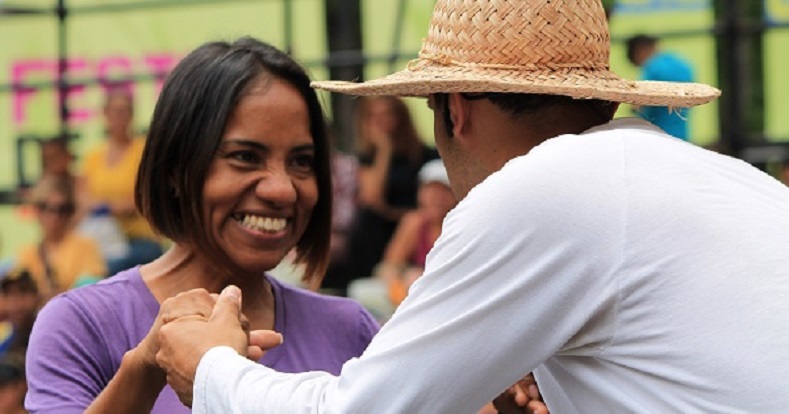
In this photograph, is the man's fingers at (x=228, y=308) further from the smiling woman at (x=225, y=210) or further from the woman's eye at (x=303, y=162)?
the woman's eye at (x=303, y=162)

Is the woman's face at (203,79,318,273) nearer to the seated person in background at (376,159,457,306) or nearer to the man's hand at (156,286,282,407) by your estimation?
the man's hand at (156,286,282,407)

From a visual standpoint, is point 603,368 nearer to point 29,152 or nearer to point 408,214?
point 408,214

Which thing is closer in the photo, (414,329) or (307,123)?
(414,329)

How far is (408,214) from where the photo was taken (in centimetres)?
737

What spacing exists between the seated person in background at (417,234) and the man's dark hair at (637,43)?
2.96 ft

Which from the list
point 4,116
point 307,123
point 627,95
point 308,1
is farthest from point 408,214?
point 627,95

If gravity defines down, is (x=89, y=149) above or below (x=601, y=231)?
below

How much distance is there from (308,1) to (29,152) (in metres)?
1.74

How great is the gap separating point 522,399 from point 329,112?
404cm

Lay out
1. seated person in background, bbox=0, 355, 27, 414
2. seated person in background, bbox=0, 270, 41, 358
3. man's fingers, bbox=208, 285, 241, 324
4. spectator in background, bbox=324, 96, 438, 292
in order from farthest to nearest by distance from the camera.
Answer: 1. seated person in background, bbox=0, 270, 41, 358
2. spectator in background, bbox=324, 96, 438, 292
3. seated person in background, bbox=0, 355, 27, 414
4. man's fingers, bbox=208, 285, 241, 324

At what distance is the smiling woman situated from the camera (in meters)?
3.36

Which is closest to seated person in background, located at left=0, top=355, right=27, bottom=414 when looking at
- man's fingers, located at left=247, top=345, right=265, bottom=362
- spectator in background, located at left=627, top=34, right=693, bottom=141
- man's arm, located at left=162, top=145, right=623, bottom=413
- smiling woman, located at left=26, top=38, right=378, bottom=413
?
spectator in background, located at left=627, top=34, right=693, bottom=141

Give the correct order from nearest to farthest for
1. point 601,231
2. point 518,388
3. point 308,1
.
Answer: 1. point 601,231
2. point 518,388
3. point 308,1

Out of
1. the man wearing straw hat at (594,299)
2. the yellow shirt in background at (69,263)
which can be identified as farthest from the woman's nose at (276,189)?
the yellow shirt in background at (69,263)
